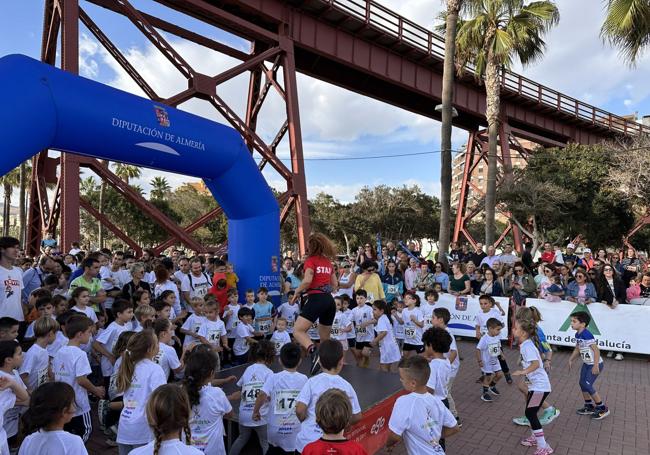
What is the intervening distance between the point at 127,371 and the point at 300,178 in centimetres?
1214

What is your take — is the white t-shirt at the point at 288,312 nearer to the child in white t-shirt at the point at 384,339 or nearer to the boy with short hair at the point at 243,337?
the boy with short hair at the point at 243,337

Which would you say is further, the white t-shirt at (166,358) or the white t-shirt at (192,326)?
the white t-shirt at (192,326)

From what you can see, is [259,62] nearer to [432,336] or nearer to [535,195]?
[432,336]

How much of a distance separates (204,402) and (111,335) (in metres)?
2.23

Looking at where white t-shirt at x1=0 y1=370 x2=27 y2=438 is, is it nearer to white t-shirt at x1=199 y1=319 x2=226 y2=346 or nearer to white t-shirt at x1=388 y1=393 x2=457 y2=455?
white t-shirt at x1=199 y1=319 x2=226 y2=346

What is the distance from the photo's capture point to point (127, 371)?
3.62 meters

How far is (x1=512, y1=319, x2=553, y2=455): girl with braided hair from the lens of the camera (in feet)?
15.9

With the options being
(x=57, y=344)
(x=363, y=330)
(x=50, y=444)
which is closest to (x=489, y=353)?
(x=363, y=330)

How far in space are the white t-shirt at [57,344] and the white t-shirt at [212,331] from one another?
197 cm

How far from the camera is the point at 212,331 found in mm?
6332

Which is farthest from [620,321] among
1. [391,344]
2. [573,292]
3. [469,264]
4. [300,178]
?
[300,178]

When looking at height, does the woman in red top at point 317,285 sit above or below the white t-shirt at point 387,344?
above

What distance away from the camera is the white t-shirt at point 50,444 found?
2.52m

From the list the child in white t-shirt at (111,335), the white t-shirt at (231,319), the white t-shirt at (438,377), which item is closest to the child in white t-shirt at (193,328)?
the white t-shirt at (231,319)
